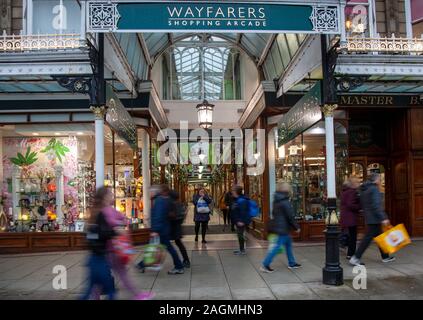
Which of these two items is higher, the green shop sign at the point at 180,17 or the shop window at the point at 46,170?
the green shop sign at the point at 180,17

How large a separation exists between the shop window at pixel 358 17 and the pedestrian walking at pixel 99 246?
7.62 metres

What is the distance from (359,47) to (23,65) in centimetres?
604

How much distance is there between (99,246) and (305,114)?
13.6 ft

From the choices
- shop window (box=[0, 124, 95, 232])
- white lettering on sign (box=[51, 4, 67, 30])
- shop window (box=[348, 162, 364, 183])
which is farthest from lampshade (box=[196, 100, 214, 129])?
white lettering on sign (box=[51, 4, 67, 30])

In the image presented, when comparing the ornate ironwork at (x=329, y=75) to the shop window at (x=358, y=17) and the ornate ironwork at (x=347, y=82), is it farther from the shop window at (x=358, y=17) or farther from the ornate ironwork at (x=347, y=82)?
the shop window at (x=358, y=17)

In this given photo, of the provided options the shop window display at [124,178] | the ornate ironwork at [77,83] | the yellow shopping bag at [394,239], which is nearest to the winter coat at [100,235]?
the ornate ironwork at [77,83]

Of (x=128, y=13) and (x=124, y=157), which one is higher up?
(x=128, y=13)

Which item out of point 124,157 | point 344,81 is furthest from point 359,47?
point 124,157

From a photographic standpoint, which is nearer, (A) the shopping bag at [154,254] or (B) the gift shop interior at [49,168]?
(A) the shopping bag at [154,254]

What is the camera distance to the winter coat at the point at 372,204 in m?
7.90

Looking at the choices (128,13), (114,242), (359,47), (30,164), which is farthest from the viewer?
(30,164)

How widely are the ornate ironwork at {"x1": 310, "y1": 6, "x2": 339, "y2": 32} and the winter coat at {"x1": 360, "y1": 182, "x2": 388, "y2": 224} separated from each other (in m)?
2.83

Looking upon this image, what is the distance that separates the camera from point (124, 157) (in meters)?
12.4

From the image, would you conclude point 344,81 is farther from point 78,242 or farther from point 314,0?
point 78,242
